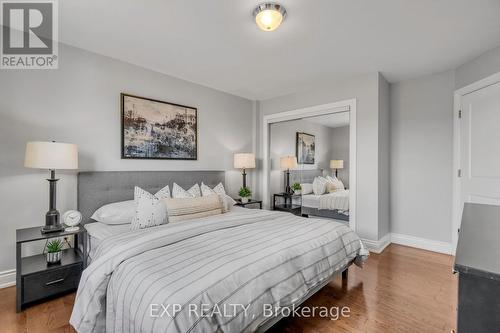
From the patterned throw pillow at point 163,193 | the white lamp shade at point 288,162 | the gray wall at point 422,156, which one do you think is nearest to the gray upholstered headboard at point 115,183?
the patterned throw pillow at point 163,193

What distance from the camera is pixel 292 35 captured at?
8.07 ft

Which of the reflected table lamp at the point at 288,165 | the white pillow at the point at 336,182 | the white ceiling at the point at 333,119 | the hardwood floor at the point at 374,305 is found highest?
the white ceiling at the point at 333,119

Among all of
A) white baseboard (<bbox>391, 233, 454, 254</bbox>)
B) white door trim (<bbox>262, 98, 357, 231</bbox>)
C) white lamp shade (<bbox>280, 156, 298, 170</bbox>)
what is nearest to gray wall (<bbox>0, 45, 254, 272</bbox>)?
white door trim (<bbox>262, 98, 357, 231</bbox>)

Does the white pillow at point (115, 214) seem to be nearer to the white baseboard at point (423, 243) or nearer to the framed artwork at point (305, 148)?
the framed artwork at point (305, 148)

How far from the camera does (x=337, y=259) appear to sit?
208 centimetres

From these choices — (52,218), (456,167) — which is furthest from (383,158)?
(52,218)

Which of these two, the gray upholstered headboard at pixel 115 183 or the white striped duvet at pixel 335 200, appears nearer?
the gray upholstered headboard at pixel 115 183

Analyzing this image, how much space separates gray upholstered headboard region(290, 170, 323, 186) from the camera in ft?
13.4

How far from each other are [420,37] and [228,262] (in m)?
2.85

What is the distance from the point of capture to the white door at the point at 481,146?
8.80 ft

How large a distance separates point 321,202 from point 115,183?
9.90ft

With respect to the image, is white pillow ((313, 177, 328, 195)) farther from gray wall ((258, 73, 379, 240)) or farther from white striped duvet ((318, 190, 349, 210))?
gray wall ((258, 73, 379, 240))

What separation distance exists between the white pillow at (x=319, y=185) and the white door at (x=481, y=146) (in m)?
1.75

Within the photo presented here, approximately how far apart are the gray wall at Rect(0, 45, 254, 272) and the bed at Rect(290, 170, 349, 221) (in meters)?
1.97
